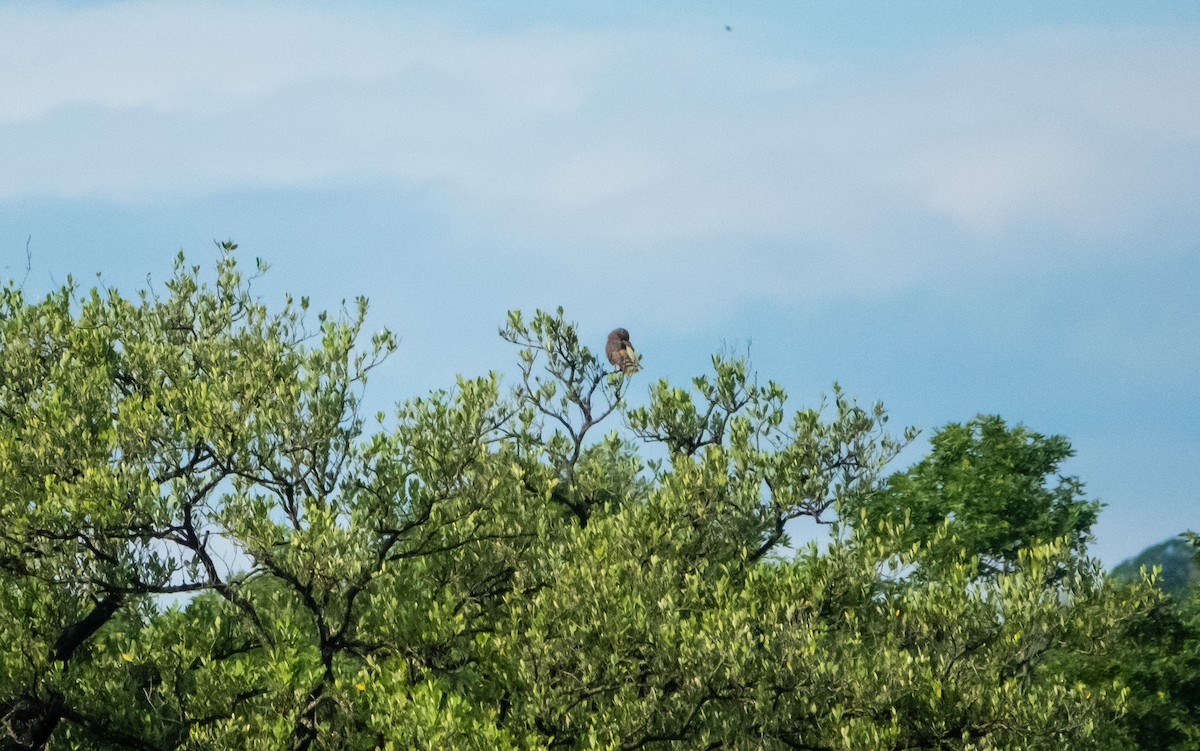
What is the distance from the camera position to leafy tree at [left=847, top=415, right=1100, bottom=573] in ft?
150

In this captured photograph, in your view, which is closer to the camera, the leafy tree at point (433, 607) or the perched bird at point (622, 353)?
the leafy tree at point (433, 607)

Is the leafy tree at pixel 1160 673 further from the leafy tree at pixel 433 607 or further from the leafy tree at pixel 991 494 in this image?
the leafy tree at pixel 433 607

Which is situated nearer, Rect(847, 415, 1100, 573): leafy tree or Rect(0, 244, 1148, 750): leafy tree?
Rect(0, 244, 1148, 750): leafy tree

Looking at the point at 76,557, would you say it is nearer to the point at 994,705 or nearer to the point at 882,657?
the point at 882,657

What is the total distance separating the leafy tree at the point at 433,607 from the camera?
20.7 m

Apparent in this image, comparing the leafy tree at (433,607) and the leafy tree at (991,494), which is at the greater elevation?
the leafy tree at (991,494)

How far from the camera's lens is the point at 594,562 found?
21141mm

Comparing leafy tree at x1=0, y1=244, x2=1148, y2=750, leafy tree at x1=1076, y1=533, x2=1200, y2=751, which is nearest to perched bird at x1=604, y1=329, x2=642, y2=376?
leafy tree at x1=0, y1=244, x2=1148, y2=750

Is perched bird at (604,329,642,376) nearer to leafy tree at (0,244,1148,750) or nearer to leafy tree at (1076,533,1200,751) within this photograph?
leafy tree at (0,244,1148,750)

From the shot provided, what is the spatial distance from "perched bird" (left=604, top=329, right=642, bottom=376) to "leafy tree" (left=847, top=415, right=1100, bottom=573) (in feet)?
43.6

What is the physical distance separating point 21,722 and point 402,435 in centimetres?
838

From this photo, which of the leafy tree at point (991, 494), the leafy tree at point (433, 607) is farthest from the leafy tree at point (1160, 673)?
the leafy tree at point (433, 607)

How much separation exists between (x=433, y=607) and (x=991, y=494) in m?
29.1

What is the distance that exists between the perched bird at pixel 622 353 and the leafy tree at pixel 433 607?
9164 millimetres
